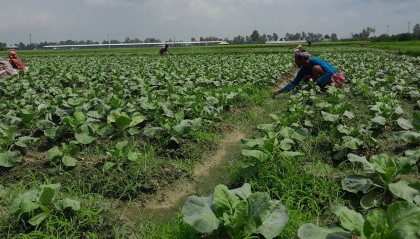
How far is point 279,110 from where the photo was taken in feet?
22.3

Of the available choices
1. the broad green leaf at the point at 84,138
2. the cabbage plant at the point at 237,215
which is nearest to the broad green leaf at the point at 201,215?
the cabbage plant at the point at 237,215

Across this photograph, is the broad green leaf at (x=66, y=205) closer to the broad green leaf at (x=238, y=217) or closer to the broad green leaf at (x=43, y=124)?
the broad green leaf at (x=238, y=217)

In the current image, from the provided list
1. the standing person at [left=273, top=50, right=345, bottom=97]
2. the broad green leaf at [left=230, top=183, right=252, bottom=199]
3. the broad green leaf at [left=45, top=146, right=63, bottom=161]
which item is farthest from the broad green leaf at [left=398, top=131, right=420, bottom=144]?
the standing person at [left=273, top=50, right=345, bottom=97]

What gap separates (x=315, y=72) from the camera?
8.16m

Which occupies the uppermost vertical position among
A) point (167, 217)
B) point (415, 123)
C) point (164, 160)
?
point (415, 123)

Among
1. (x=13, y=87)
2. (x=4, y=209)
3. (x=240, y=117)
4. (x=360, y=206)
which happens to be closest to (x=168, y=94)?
(x=240, y=117)

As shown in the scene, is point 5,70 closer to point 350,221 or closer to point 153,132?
point 153,132

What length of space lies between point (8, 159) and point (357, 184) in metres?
3.22

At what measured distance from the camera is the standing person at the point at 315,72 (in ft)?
26.0

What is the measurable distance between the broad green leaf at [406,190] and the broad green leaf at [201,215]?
1219 mm

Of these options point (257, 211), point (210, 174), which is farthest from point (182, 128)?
point (257, 211)

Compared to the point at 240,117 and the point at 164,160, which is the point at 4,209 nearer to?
the point at 164,160

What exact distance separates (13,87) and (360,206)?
28.0ft

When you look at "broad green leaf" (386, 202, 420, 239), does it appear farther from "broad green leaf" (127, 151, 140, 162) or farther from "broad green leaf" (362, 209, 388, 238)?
"broad green leaf" (127, 151, 140, 162)
